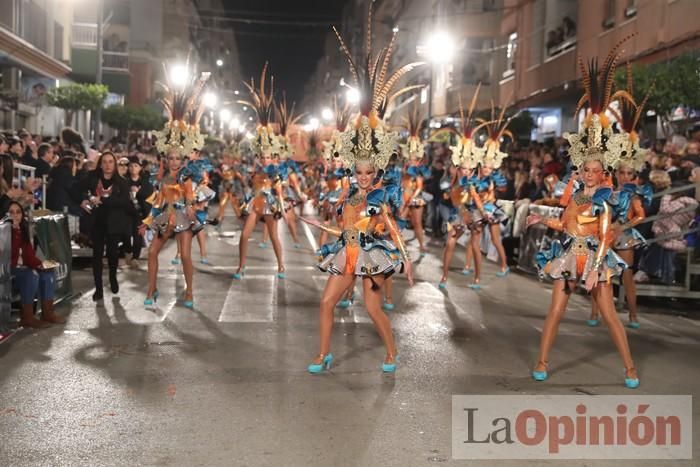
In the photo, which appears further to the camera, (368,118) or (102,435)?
(368,118)

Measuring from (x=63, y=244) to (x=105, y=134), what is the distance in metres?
39.2

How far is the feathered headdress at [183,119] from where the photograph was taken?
10352 mm

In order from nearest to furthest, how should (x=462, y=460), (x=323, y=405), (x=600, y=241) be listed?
(x=462, y=460) → (x=323, y=405) → (x=600, y=241)

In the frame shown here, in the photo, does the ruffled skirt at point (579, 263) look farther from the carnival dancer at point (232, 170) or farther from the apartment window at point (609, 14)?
the apartment window at point (609, 14)

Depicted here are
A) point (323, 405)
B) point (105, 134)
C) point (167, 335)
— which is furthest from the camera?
point (105, 134)

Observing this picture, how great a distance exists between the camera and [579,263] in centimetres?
718

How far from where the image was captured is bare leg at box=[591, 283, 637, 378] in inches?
280

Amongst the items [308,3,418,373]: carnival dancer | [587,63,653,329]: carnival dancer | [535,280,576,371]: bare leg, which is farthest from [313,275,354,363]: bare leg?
[587,63,653,329]: carnival dancer

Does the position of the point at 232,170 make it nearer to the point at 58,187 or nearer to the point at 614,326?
the point at 58,187

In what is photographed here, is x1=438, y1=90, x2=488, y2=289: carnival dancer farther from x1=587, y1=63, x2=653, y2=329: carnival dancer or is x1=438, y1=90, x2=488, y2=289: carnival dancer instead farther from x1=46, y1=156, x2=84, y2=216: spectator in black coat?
x1=46, y1=156, x2=84, y2=216: spectator in black coat

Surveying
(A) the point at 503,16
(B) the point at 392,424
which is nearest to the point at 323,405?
(B) the point at 392,424

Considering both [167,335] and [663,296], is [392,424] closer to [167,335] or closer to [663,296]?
[167,335]

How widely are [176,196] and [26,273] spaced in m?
2.08

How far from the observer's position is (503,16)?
3425cm
